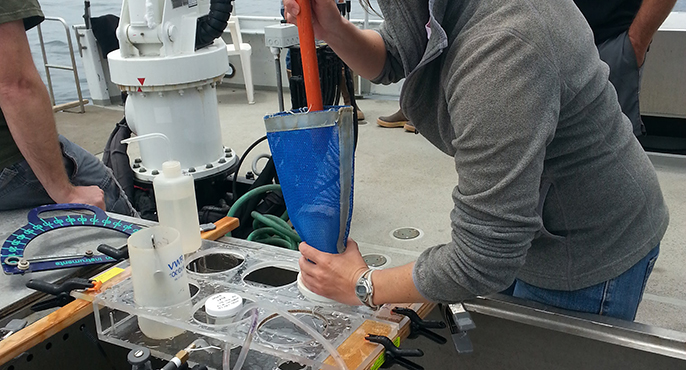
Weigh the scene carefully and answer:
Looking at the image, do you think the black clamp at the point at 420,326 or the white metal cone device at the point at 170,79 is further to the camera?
the white metal cone device at the point at 170,79

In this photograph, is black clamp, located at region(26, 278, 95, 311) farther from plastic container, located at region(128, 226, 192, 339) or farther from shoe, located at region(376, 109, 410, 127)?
shoe, located at region(376, 109, 410, 127)

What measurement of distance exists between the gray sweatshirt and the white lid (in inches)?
11.8

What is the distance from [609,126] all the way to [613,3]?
3.79ft

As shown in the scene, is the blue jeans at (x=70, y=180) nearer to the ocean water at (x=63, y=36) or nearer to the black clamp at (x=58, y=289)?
the black clamp at (x=58, y=289)

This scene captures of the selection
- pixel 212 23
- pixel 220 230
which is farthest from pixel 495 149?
pixel 212 23

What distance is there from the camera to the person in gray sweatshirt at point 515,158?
67cm

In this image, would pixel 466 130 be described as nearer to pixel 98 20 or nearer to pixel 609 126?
pixel 609 126

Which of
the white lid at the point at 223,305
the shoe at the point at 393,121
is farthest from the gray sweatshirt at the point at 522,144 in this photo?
the shoe at the point at 393,121

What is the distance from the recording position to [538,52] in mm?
661

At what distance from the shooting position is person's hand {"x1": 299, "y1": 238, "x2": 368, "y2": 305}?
2.80 feet

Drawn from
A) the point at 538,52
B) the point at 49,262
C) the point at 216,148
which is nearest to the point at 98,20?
the point at 216,148

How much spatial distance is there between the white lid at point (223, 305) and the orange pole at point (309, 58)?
34 cm

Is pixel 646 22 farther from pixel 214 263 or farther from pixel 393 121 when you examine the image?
pixel 393 121

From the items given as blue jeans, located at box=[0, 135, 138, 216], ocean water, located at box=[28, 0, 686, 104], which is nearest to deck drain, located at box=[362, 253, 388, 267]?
blue jeans, located at box=[0, 135, 138, 216]
